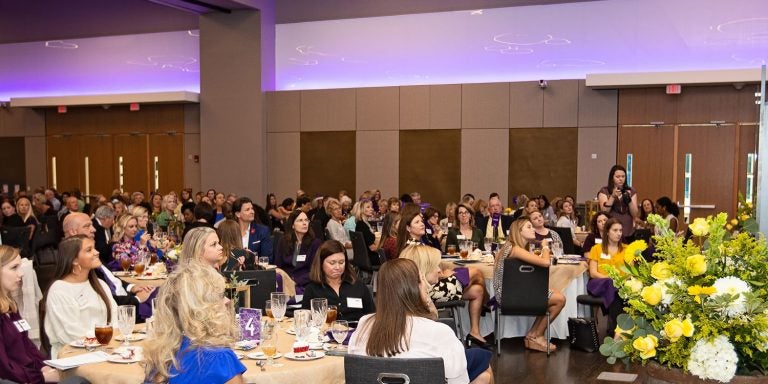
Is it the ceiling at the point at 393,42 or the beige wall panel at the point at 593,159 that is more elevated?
the ceiling at the point at 393,42

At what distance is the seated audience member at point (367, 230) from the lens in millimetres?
9656

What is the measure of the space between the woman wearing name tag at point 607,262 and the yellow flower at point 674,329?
501cm

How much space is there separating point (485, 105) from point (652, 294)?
1290 cm

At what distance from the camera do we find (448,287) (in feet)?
22.0

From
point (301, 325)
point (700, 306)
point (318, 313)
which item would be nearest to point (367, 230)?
point (318, 313)

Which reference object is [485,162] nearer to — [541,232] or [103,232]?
[541,232]

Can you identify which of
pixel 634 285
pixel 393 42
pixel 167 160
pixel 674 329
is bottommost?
pixel 674 329

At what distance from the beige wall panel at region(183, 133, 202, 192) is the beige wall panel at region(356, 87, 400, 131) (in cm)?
379

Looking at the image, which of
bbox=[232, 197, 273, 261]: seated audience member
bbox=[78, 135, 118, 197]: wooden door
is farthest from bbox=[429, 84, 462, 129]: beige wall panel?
bbox=[232, 197, 273, 261]: seated audience member

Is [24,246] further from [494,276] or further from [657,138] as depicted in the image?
[657,138]

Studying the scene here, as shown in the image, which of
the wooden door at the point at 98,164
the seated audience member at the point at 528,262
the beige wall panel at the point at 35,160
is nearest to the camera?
the seated audience member at the point at 528,262

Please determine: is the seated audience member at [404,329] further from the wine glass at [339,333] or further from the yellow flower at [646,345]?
the yellow flower at [646,345]

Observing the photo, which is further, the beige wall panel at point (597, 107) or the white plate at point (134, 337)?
the beige wall panel at point (597, 107)

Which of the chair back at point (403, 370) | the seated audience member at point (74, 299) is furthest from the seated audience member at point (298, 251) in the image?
the chair back at point (403, 370)
